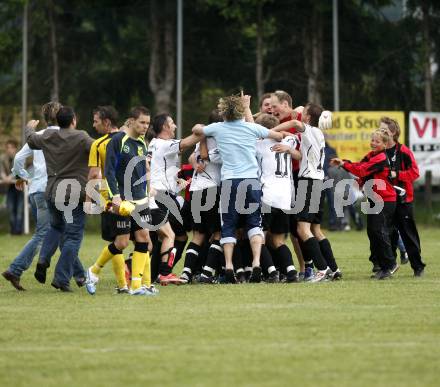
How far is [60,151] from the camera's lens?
13164 mm

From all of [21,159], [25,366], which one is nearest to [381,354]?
[25,366]

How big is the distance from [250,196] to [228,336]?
448 centimetres

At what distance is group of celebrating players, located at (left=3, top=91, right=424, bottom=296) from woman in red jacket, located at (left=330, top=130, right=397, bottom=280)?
1cm

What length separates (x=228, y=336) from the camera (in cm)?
914

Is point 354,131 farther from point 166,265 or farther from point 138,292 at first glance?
point 138,292

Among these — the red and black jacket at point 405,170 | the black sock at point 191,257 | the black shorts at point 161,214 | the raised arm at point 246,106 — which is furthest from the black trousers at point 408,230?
the black shorts at point 161,214

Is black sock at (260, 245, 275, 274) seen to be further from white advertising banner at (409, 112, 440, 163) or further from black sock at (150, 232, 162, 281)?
white advertising banner at (409, 112, 440, 163)

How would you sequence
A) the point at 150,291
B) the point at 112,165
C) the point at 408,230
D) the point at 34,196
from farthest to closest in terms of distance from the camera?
the point at 34,196 → the point at 408,230 → the point at 150,291 → the point at 112,165

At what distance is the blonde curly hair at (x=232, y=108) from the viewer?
13.5m

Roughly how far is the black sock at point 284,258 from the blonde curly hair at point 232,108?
161 centimetres

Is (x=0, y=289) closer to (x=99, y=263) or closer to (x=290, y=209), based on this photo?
(x=99, y=263)

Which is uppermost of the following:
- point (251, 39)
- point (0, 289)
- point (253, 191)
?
point (251, 39)

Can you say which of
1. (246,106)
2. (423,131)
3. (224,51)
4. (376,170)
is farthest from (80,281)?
(224,51)

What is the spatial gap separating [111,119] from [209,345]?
4393mm
